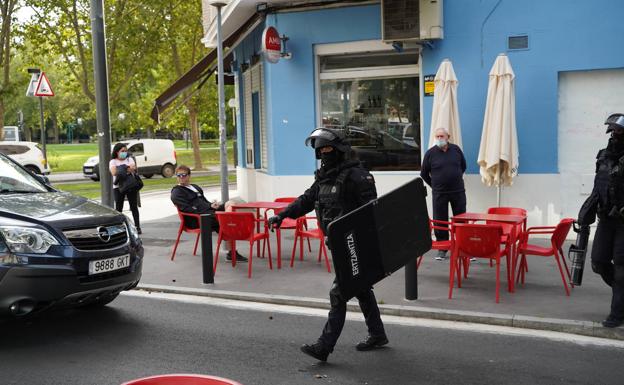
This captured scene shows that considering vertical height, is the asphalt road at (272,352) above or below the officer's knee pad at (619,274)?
below

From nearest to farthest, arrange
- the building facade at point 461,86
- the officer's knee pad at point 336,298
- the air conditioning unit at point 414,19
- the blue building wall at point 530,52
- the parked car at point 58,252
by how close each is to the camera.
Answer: the officer's knee pad at point 336,298 → the parked car at point 58,252 → the blue building wall at point 530,52 → the building facade at point 461,86 → the air conditioning unit at point 414,19

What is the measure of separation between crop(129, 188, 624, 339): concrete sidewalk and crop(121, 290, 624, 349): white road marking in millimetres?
78

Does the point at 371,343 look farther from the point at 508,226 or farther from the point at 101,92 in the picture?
the point at 101,92

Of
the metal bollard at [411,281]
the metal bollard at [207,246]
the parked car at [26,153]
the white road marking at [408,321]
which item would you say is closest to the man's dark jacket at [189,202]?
the metal bollard at [207,246]

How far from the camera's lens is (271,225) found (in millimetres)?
5879

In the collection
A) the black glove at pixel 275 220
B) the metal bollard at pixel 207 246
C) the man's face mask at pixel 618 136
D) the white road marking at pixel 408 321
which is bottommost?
the white road marking at pixel 408 321

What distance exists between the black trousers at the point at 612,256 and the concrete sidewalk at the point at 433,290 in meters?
0.28

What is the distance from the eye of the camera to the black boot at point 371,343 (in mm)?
5799

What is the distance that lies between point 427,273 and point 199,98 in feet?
91.6

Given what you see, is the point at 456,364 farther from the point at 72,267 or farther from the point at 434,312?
the point at 72,267

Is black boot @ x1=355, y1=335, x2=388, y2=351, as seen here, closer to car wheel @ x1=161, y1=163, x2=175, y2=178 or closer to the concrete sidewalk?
the concrete sidewalk

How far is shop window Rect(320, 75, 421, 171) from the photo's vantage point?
1202 cm

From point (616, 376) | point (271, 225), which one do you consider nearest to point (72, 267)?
point (271, 225)

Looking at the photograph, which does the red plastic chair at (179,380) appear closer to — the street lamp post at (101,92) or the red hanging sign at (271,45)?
the street lamp post at (101,92)
